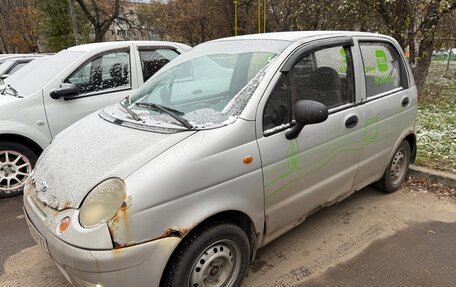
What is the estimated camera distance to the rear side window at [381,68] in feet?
11.1

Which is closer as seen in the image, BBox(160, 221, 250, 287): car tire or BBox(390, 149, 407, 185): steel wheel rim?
BBox(160, 221, 250, 287): car tire

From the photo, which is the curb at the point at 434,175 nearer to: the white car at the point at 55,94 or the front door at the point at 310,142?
the front door at the point at 310,142

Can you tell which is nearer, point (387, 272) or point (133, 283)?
point (133, 283)

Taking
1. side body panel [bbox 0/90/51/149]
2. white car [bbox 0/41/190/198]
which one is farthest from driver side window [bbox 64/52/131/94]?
side body panel [bbox 0/90/51/149]

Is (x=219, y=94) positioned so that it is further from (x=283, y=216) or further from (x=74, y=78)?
(x=74, y=78)

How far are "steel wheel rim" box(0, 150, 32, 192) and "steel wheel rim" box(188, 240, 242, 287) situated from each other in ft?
9.55

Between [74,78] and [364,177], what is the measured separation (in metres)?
3.58

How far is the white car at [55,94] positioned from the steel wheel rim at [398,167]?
3.36 metres

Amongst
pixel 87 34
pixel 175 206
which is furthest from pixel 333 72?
pixel 87 34

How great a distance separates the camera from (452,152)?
503 cm

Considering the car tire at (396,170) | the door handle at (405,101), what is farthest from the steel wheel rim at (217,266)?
the door handle at (405,101)

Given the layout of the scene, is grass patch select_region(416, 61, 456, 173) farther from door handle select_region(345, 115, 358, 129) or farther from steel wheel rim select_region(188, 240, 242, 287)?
steel wheel rim select_region(188, 240, 242, 287)

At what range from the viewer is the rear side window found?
338cm

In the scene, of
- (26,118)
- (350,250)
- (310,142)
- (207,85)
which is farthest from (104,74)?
(350,250)
